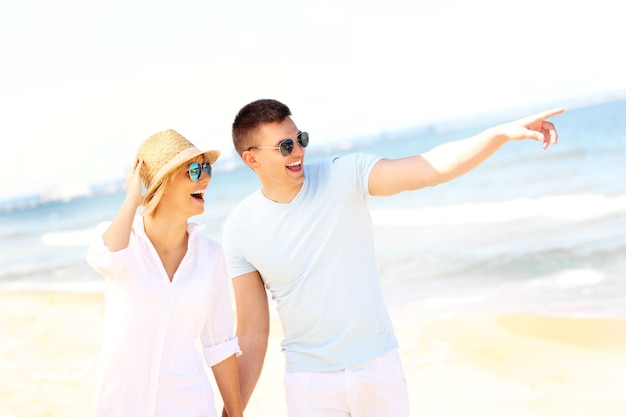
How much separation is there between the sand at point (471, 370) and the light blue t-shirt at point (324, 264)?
10.3 ft

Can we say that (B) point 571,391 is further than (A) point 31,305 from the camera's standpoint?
No

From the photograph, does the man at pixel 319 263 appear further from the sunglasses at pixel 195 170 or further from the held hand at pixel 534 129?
the sunglasses at pixel 195 170

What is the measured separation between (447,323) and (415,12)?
196 feet

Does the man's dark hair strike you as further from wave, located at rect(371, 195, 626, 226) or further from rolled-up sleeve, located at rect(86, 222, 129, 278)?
wave, located at rect(371, 195, 626, 226)

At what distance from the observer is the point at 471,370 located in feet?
25.1

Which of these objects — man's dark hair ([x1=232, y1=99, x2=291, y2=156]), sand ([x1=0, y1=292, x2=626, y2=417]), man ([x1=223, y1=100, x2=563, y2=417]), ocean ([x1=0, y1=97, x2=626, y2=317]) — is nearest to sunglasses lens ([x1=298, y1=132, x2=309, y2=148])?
man ([x1=223, y1=100, x2=563, y2=417])

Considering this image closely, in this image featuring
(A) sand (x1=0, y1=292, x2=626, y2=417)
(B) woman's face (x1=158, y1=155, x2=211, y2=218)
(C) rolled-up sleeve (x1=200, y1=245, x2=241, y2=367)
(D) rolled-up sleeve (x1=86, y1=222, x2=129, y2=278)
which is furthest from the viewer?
(A) sand (x1=0, y1=292, x2=626, y2=417)

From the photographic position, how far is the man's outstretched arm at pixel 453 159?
3.38 meters

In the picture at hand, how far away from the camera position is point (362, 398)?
145 inches

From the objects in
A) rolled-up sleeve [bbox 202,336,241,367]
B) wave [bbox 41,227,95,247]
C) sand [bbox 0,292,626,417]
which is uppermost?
rolled-up sleeve [bbox 202,336,241,367]

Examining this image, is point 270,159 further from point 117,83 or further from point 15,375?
point 117,83

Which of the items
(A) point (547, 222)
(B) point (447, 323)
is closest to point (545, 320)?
(B) point (447, 323)

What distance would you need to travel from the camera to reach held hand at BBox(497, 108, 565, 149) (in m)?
3.32

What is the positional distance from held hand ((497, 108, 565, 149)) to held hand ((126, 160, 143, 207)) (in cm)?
144
